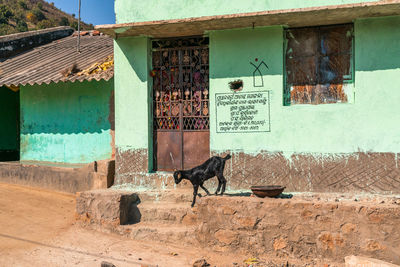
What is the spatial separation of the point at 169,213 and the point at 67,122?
3.96 meters

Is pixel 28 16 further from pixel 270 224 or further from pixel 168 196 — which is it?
pixel 270 224

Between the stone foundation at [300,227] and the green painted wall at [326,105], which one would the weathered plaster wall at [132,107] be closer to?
the green painted wall at [326,105]

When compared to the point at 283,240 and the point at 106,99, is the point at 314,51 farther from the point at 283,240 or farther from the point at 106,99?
the point at 106,99

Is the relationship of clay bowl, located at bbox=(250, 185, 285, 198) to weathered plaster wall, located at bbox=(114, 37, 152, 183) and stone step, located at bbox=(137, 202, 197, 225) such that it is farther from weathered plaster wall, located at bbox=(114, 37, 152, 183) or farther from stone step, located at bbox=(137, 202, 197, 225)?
weathered plaster wall, located at bbox=(114, 37, 152, 183)

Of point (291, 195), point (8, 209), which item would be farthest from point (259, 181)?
point (8, 209)

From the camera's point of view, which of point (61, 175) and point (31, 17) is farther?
point (31, 17)

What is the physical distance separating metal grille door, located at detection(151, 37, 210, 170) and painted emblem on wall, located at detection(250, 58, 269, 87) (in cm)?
98

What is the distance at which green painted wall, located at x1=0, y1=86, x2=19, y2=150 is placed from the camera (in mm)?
10492

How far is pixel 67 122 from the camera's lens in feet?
27.6

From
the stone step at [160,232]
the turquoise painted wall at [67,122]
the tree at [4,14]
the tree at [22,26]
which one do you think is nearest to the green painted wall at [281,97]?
the turquoise painted wall at [67,122]

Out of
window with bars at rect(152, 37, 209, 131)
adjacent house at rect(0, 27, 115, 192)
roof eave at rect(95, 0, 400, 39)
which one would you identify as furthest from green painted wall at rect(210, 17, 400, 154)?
adjacent house at rect(0, 27, 115, 192)

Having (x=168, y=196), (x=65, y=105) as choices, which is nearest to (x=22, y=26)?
(x=65, y=105)

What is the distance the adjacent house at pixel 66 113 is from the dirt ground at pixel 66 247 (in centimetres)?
126

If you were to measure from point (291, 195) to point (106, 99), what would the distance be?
4.60m
